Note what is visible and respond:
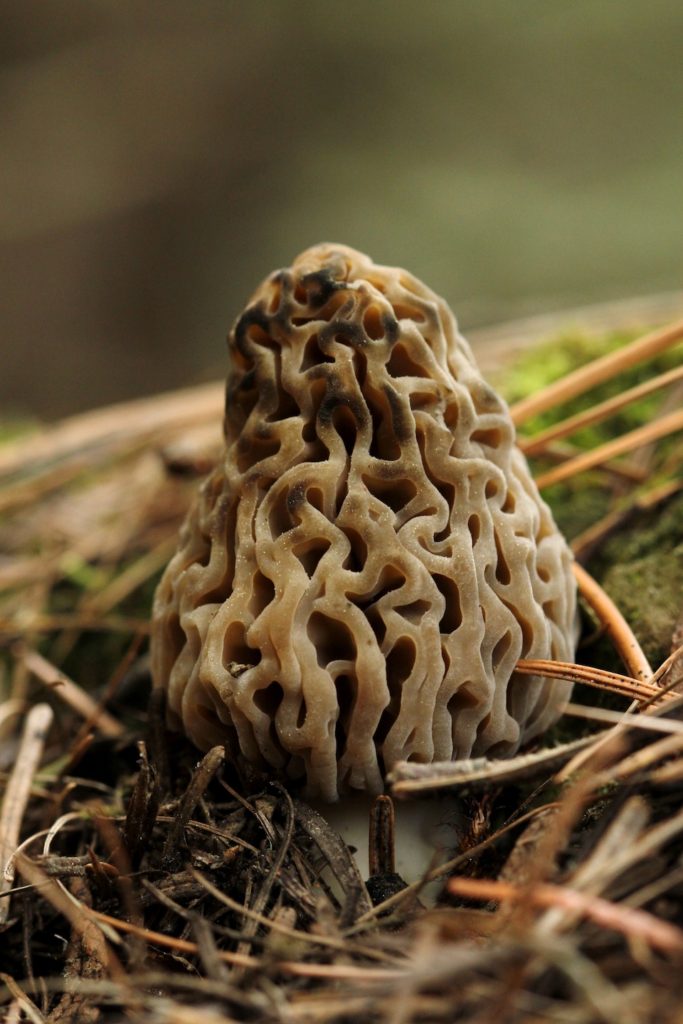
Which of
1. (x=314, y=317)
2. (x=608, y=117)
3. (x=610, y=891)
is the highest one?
(x=608, y=117)

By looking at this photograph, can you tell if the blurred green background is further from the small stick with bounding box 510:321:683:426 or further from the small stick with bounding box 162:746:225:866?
the small stick with bounding box 162:746:225:866

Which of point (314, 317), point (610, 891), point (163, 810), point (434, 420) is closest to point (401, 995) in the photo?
point (610, 891)

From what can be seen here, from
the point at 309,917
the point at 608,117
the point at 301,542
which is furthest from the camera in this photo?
the point at 608,117

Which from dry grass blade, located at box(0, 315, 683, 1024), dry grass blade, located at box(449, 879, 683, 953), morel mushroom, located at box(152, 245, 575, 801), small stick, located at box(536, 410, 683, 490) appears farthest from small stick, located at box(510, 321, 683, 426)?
dry grass blade, located at box(449, 879, 683, 953)

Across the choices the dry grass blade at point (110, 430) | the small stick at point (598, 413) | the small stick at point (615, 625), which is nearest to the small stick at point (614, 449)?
the small stick at point (598, 413)

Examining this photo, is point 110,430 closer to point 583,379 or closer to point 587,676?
point 583,379

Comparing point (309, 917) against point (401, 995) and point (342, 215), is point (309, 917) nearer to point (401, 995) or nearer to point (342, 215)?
point (401, 995)

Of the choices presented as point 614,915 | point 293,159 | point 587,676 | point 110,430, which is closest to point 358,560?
point 587,676
